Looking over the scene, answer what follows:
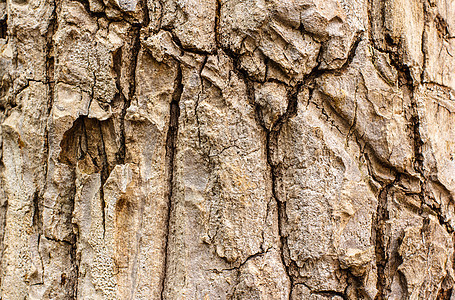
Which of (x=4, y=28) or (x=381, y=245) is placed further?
(x=4, y=28)

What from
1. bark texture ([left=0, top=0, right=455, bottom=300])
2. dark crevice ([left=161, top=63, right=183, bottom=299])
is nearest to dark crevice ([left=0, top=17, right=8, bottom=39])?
bark texture ([left=0, top=0, right=455, bottom=300])

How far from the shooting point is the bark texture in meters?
0.86

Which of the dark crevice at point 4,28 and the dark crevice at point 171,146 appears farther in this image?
the dark crevice at point 4,28

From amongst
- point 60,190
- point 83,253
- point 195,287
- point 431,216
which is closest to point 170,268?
point 195,287

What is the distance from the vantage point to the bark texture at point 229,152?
86cm

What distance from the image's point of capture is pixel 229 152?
2.82 feet

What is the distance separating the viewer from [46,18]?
938 mm

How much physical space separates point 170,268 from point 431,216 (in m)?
0.80

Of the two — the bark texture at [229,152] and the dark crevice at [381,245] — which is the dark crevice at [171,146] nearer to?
the bark texture at [229,152]

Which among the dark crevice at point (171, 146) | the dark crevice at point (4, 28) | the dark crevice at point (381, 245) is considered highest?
the dark crevice at point (4, 28)

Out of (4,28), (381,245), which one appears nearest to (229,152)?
(381,245)

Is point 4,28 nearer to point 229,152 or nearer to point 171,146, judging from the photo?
point 171,146

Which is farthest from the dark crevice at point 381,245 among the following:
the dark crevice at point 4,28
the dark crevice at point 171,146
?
the dark crevice at point 4,28

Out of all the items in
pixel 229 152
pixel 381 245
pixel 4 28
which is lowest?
pixel 381 245
